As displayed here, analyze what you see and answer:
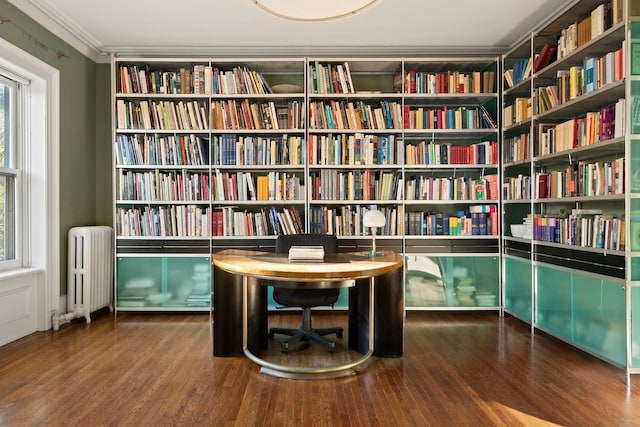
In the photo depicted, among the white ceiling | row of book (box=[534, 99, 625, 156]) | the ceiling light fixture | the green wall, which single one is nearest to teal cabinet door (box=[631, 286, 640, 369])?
row of book (box=[534, 99, 625, 156])

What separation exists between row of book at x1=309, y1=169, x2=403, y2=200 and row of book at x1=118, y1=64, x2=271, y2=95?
1.17 metres

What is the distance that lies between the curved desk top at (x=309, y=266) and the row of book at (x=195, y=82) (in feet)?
6.91

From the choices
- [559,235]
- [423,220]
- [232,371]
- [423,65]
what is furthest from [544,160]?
[232,371]

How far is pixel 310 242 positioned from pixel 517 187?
2.19 metres

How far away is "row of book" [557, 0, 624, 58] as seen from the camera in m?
3.19

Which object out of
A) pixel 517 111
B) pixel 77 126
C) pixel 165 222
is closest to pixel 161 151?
pixel 165 222

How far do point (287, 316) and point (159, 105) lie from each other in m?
2.63

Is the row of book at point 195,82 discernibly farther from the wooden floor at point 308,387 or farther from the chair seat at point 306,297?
the wooden floor at point 308,387

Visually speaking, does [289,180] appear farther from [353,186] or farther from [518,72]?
[518,72]

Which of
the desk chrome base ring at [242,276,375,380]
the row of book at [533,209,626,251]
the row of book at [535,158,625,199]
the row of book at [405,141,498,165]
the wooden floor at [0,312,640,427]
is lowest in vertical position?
the wooden floor at [0,312,640,427]

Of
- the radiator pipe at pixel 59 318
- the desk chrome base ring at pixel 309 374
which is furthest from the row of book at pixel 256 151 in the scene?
the desk chrome base ring at pixel 309 374

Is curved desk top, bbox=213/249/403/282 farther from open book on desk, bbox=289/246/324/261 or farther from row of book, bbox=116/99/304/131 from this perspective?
row of book, bbox=116/99/304/131

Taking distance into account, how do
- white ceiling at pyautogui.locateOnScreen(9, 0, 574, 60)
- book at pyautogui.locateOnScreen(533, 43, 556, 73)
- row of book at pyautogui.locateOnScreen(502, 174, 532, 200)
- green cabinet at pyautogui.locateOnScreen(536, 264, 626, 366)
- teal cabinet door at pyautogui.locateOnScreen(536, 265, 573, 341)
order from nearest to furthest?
green cabinet at pyautogui.locateOnScreen(536, 264, 626, 366)
teal cabinet door at pyautogui.locateOnScreen(536, 265, 573, 341)
white ceiling at pyautogui.locateOnScreen(9, 0, 574, 60)
book at pyautogui.locateOnScreen(533, 43, 556, 73)
row of book at pyautogui.locateOnScreen(502, 174, 532, 200)

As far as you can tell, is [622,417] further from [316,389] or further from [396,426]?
[316,389]
